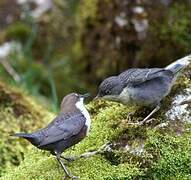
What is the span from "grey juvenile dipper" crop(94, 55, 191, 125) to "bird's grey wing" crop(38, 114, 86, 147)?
33cm

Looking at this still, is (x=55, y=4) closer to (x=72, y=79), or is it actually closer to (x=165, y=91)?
(x=72, y=79)

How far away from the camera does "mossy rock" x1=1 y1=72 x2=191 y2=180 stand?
3.66 metres

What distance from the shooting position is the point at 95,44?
8.02 meters

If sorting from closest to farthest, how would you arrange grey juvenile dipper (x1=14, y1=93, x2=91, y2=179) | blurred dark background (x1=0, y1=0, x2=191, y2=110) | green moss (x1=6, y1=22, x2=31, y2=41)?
1. grey juvenile dipper (x1=14, y1=93, x2=91, y2=179)
2. blurred dark background (x1=0, y1=0, x2=191, y2=110)
3. green moss (x1=6, y1=22, x2=31, y2=41)

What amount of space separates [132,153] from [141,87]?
1.72 ft

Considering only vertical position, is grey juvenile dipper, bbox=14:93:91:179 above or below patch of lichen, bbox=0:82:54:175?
above

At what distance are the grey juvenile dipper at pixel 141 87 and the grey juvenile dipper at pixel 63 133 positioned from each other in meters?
0.28

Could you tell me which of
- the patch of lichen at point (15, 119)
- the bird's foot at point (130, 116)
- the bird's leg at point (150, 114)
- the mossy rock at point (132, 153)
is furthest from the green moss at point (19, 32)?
the bird's leg at point (150, 114)

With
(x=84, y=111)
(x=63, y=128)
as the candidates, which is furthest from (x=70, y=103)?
(x=63, y=128)

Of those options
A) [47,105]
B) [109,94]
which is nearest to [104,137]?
[109,94]

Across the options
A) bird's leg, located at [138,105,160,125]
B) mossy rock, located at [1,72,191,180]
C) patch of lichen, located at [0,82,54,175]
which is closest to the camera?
mossy rock, located at [1,72,191,180]

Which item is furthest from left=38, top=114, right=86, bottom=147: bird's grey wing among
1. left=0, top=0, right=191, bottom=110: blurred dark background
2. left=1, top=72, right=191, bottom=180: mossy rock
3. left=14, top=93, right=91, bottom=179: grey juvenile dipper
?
left=0, top=0, right=191, bottom=110: blurred dark background

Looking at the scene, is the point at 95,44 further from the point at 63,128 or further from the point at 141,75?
the point at 63,128

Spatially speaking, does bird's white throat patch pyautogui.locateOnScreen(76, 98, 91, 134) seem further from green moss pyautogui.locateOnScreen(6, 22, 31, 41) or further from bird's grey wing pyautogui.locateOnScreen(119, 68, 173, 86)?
green moss pyautogui.locateOnScreen(6, 22, 31, 41)
